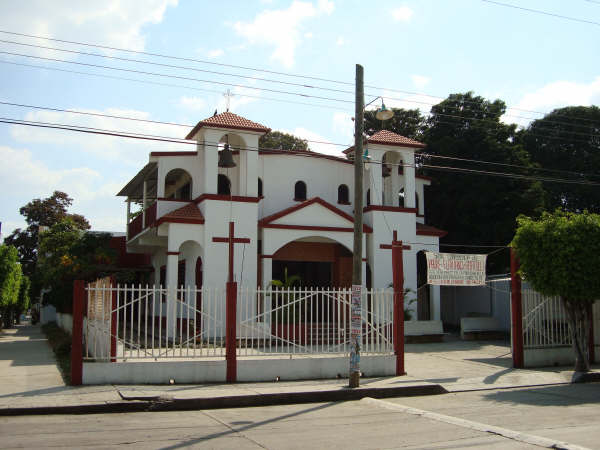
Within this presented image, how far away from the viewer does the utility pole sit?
41.4ft

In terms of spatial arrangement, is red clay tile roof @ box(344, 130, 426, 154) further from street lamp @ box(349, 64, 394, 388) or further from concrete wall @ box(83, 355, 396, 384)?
concrete wall @ box(83, 355, 396, 384)

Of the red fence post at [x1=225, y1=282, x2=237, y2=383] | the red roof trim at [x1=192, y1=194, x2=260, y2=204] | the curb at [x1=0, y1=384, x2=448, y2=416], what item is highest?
the red roof trim at [x1=192, y1=194, x2=260, y2=204]

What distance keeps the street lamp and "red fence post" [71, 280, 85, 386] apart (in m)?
5.29

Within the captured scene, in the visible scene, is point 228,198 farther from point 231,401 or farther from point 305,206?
point 231,401

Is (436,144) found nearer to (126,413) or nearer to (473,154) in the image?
(473,154)

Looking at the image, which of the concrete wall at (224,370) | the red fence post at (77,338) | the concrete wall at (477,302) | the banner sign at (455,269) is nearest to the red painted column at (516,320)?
the banner sign at (455,269)

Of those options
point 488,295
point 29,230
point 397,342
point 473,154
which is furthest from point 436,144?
point 29,230

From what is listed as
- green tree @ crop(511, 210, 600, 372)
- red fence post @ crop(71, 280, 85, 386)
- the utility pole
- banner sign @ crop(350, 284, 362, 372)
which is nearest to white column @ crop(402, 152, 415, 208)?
green tree @ crop(511, 210, 600, 372)

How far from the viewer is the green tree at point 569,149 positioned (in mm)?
35969

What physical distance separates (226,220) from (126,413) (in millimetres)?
13114

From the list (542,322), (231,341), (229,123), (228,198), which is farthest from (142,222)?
(542,322)

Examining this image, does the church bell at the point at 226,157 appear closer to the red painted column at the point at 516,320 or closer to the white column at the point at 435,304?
the red painted column at the point at 516,320

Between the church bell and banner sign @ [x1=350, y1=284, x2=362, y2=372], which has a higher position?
the church bell

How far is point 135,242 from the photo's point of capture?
28484 mm
